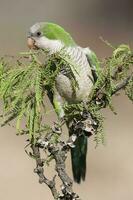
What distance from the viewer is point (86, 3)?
8.27m

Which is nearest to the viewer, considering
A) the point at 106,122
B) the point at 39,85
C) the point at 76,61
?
the point at 39,85

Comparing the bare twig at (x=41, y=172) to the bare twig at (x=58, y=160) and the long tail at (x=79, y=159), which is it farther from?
the long tail at (x=79, y=159)

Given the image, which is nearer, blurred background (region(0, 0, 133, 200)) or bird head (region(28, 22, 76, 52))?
bird head (region(28, 22, 76, 52))

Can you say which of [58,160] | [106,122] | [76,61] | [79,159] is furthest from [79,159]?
[106,122]

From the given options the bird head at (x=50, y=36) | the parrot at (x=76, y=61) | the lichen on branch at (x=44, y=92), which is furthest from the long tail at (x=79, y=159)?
the lichen on branch at (x=44, y=92)

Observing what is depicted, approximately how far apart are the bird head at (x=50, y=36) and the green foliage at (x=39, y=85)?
55 cm

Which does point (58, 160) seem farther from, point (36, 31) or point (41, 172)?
point (36, 31)

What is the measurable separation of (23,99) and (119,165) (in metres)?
3.25

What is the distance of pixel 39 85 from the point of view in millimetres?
2064

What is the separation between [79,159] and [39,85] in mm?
759

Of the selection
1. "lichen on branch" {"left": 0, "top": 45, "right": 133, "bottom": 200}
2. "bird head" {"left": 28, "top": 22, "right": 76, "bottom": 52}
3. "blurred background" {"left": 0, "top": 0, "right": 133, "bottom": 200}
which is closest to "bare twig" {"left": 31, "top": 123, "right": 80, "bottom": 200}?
"lichen on branch" {"left": 0, "top": 45, "right": 133, "bottom": 200}

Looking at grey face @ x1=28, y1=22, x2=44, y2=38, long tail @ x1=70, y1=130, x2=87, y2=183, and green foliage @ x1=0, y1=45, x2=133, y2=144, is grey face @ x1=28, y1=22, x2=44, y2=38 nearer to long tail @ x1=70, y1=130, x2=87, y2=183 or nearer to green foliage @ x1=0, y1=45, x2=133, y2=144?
long tail @ x1=70, y1=130, x2=87, y2=183

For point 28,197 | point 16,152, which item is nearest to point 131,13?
point 16,152

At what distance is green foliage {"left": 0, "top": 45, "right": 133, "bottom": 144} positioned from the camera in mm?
2059
